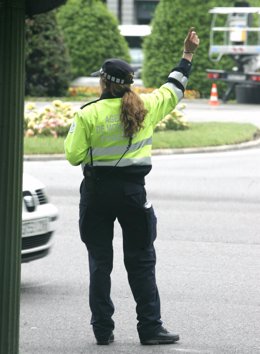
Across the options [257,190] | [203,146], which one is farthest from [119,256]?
[203,146]

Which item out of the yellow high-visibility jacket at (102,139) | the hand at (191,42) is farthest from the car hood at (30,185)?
the hand at (191,42)

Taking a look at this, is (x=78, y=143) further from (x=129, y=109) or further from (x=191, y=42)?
(x=191, y=42)

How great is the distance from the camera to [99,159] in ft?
22.3

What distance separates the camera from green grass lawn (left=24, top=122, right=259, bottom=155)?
20016 millimetres

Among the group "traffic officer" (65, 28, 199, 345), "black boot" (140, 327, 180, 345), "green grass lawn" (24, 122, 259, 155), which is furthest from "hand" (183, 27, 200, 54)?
"green grass lawn" (24, 122, 259, 155)

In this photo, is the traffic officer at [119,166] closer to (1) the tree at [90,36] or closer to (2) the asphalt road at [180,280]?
(2) the asphalt road at [180,280]

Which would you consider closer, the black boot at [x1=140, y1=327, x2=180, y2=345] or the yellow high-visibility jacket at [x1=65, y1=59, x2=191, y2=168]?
the yellow high-visibility jacket at [x1=65, y1=59, x2=191, y2=168]

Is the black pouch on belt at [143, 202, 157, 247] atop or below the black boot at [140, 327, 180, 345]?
atop

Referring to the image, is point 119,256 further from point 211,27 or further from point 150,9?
point 150,9

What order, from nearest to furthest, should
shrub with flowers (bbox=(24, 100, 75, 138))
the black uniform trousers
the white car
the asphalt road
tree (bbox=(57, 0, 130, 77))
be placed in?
the black uniform trousers
the asphalt road
the white car
shrub with flowers (bbox=(24, 100, 75, 138))
tree (bbox=(57, 0, 130, 77))

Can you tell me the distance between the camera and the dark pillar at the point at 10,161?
4.39 meters

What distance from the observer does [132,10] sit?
69.4 metres

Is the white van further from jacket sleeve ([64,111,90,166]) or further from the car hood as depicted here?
jacket sleeve ([64,111,90,166])

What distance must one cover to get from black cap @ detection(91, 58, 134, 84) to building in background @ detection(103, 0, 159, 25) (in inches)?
2403
